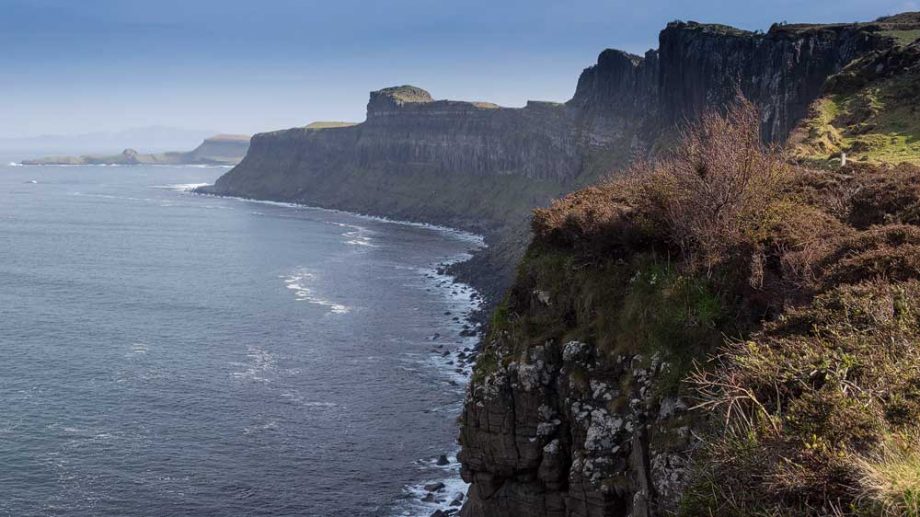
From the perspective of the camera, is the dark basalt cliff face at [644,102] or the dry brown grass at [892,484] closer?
the dry brown grass at [892,484]

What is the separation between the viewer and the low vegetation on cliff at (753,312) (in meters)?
12.2

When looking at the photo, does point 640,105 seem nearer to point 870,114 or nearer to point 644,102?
point 644,102

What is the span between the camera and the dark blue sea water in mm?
44312

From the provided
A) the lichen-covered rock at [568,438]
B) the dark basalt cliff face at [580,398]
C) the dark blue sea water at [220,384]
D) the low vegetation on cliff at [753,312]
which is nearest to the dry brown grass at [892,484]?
the low vegetation on cliff at [753,312]

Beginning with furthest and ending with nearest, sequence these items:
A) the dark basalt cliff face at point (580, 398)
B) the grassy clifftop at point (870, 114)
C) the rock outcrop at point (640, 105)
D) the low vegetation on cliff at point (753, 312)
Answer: the rock outcrop at point (640, 105) < the grassy clifftop at point (870, 114) < the dark basalt cliff face at point (580, 398) < the low vegetation on cliff at point (753, 312)

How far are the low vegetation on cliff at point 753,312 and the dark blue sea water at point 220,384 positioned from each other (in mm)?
20768

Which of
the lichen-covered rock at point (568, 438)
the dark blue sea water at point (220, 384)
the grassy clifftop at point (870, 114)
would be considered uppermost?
the grassy clifftop at point (870, 114)

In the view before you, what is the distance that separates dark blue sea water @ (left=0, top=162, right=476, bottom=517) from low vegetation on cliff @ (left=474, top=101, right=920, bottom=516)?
2077 centimetres

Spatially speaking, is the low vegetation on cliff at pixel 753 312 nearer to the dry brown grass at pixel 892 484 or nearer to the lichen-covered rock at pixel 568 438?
the dry brown grass at pixel 892 484

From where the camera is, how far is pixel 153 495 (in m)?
43.0

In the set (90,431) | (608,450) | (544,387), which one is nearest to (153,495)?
(90,431)

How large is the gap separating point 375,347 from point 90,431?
2699 centimetres

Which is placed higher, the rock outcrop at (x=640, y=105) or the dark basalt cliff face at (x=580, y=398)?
the rock outcrop at (x=640, y=105)

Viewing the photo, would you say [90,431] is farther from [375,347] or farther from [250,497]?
[375,347]
